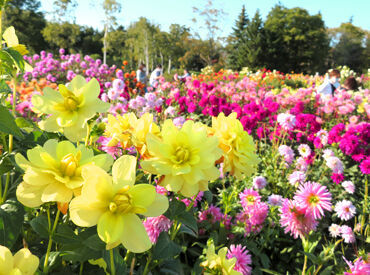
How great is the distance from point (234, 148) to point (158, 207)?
29 cm

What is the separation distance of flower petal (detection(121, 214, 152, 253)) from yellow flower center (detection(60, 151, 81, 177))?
142 mm

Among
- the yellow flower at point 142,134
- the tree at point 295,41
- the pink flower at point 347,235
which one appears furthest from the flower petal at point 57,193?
the tree at point 295,41

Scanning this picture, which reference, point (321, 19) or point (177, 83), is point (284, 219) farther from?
point (321, 19)

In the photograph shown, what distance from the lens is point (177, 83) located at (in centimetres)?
623

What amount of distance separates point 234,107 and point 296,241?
4.45ft

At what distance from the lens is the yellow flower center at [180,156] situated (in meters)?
0.62

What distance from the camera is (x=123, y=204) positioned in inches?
19.3

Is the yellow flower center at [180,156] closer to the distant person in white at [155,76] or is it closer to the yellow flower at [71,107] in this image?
the yellow flower at [71,107]

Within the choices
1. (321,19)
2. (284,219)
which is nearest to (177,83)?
(284,219)

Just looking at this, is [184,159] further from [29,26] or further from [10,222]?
[29,26]

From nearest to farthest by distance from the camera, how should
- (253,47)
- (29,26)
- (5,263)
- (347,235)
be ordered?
(5,263), (347,235), (253,47), (29,26)

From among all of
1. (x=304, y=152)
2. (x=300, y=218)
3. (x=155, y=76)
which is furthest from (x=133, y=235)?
(x=155, y=76)

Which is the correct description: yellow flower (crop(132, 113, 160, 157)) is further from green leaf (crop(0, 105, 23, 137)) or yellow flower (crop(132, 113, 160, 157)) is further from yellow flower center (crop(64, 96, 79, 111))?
green leaf (crop(0, 105, 23, 137))

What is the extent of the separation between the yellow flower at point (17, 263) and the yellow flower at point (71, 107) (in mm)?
267
